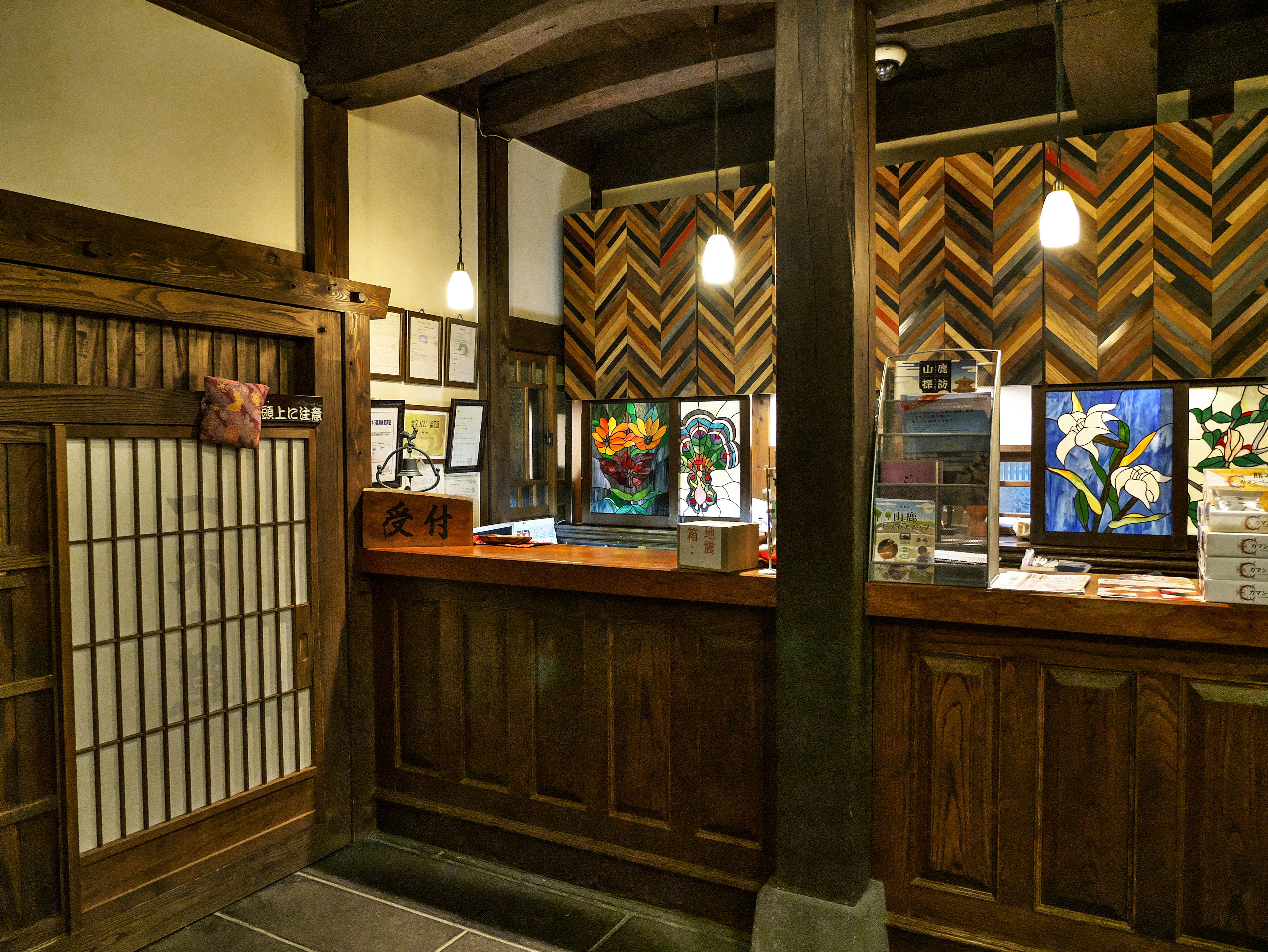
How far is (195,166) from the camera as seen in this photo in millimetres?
3391

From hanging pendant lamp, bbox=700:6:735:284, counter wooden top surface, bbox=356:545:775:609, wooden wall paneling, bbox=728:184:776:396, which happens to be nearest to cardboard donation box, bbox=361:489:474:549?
counter wooden top surface, bbox=356:545:775:609

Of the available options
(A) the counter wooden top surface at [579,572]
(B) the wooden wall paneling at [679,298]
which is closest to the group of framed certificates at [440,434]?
(A) the counter wooden top surface at [579,572]

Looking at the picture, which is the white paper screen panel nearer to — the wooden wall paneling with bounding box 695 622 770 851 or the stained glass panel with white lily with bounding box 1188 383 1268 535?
the wooden wall paneling with bounding box 695 622 770 851

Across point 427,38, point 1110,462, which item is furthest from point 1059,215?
point 427,38

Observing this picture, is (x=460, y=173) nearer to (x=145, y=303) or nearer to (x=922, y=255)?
(x=145, y=303)

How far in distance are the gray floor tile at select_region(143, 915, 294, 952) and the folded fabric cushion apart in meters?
1.63

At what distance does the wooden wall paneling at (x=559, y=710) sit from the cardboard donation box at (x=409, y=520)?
0.62 meters

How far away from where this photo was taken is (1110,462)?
14.0 ft

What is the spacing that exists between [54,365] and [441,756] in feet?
6.35

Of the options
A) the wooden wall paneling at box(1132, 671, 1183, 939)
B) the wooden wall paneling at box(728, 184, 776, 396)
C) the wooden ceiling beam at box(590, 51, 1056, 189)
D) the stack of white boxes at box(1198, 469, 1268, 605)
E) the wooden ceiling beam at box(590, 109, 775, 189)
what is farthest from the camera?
the wooden ceiling beam at box(590, 109, 775, 189)

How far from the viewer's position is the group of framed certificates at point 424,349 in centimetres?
429

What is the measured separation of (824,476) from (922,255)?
2717mm

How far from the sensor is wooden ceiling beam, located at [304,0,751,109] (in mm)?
2996

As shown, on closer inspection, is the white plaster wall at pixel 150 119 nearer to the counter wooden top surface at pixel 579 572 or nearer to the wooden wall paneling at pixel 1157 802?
the counter wooden top surface at pixel 579 572
